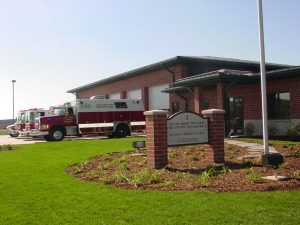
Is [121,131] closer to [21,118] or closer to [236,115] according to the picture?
[236,115]

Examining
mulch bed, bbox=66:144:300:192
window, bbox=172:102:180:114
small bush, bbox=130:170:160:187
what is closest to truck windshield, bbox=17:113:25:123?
window, bbox=172:102:180:114

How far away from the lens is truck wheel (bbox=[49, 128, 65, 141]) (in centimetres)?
2708

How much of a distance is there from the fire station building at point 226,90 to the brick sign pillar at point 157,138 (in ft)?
37.2

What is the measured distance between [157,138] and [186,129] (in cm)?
99

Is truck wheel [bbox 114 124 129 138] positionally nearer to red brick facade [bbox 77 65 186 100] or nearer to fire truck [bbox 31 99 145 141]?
fire truck [bbox 31 99 145 141]

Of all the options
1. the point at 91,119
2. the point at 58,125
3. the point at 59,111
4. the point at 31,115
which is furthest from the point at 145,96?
the point at 58,125

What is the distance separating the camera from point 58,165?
11.9 meters

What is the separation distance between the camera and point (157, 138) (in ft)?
33.6

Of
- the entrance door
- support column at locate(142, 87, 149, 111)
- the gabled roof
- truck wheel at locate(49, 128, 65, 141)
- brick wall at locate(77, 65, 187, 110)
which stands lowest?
truck wheel at locate(49, 128, 65, 141)

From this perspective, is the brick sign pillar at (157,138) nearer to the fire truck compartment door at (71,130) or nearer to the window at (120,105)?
the fire truck compartment door at (71,130)

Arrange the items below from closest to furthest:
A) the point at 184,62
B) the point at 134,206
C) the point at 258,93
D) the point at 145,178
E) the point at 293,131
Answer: the point at 134,206
the point at 145,178
the point at 293,131
the point at 258,93
the point at 184,62

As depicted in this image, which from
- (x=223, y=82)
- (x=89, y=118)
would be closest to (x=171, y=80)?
(x=89, y=118)

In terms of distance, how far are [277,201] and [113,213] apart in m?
2.57

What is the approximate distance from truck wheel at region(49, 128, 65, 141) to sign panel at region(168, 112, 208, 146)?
58.0ft
